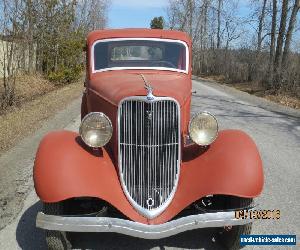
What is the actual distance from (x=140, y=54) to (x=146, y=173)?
2.38m

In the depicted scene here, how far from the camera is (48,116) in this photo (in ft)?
39.8

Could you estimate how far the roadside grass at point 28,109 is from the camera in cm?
941

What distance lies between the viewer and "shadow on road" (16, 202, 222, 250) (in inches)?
171

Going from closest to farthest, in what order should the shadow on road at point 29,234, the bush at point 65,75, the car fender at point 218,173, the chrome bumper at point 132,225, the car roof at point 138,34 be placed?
the chrome bumper at point 132,225 → the car fender at point 218,173 → the shadow on road at point 29,234 → the car roof at point 138,34 → the bush at point 65,75

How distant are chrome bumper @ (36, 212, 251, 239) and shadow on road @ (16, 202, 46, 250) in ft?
2.51

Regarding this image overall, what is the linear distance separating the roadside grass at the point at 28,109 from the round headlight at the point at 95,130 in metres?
4.33

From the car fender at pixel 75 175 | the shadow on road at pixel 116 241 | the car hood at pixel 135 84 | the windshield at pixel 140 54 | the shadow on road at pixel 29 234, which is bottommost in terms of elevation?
the shadow on road at pixel 29 234

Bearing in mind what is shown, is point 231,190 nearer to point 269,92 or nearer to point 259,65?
point 269,92

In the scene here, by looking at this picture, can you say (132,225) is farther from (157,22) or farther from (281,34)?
(157,22)

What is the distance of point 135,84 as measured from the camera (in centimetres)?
450

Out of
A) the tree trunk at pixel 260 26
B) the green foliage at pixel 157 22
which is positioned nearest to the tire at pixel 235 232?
the tree trunk at pixel 260 26

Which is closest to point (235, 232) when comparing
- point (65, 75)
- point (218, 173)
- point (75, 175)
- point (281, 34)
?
point (218, 173)

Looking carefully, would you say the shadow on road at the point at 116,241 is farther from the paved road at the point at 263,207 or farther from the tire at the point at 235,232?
the tire at the point at 235,232

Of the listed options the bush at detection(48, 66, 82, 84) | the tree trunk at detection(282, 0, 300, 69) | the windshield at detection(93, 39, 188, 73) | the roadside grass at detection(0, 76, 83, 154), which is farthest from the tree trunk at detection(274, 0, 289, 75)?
the windshield at detection(93, 39, 188, 73)
